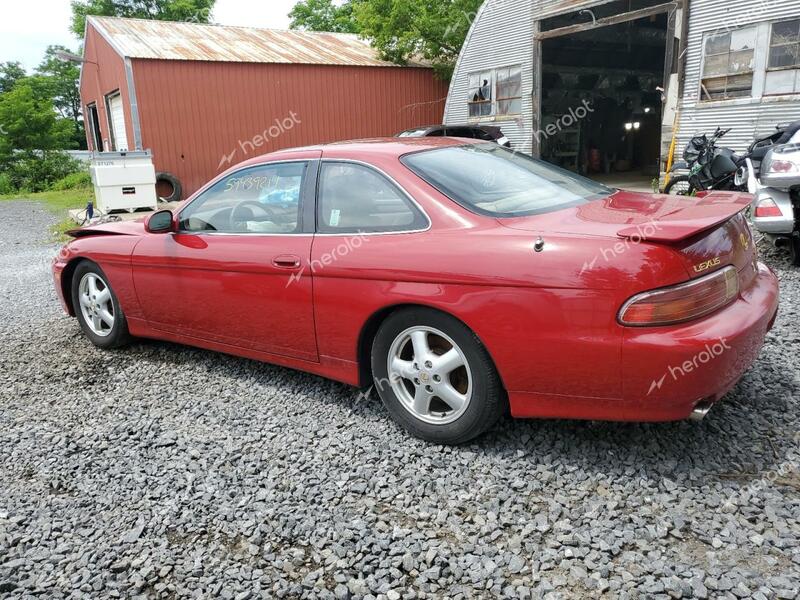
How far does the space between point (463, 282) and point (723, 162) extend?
6.81 metres

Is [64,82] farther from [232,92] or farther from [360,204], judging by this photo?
[360,204]

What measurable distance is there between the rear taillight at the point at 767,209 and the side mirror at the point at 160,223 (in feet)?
16.8

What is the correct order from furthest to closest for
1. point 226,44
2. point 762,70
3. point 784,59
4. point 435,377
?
point 226,44 → point 762,70 → point 784,59 → point 435,377

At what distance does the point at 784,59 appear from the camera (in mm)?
10453

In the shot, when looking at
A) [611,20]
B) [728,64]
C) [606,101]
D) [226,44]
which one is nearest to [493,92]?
[611,20]

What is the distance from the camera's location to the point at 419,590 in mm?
2096

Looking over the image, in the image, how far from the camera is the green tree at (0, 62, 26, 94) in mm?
51688

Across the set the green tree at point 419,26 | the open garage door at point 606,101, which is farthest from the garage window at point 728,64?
the green tree at point 419,26

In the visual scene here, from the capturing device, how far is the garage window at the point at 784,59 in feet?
33.7

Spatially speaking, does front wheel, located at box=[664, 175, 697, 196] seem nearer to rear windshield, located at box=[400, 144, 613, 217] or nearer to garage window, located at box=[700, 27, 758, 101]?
garage window, located at box=[700, 27, 758, 101]

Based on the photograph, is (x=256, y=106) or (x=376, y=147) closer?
(x=376, y=147)

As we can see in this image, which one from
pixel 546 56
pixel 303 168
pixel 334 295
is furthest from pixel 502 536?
pixel 546 56

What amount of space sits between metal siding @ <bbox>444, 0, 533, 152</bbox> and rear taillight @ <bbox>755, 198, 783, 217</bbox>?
1077cm

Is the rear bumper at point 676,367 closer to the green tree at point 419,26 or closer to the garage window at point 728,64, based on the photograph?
the garage window at point 728,64
